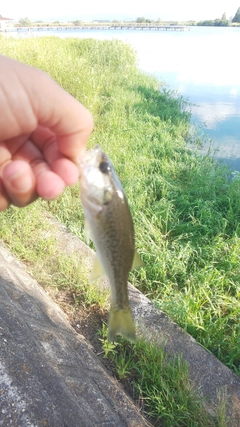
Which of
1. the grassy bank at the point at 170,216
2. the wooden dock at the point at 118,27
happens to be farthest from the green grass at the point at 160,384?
the wooden dock at the point at 118,27

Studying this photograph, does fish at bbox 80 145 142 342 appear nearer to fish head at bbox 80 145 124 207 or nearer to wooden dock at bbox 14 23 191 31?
fish head at bbox 80 145 124 207

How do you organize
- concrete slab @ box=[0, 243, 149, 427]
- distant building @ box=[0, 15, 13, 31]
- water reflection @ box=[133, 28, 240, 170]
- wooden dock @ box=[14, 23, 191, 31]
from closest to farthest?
concrete slab @ box=[0, 243, 149, 427] → water reflection @ box=[133, 28, 240, 170] → distant building @ box=[0, 15, 13, 31] → wooden dock @ box=[14, 23, 191, 31]

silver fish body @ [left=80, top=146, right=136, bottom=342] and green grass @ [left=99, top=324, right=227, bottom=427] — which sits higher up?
silver fish body @ [left=80, top=146, right=136, bottom=342]

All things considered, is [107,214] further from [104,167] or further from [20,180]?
[20,180]

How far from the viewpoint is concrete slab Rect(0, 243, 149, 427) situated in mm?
1891

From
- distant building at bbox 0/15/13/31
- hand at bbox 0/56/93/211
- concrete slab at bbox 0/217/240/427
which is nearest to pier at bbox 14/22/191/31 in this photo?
distant building at bbox 0/15/13/31

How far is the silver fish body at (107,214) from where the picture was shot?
1.43 metres

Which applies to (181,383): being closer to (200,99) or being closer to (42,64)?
(42,64)

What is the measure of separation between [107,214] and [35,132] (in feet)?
2.17

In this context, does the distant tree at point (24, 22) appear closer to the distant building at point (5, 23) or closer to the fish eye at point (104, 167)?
the distant building at point (5, 23)

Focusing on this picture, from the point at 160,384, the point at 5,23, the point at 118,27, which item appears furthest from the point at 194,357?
the point at 118,27

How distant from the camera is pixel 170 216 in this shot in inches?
186

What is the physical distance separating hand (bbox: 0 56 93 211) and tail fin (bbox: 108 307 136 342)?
0.66 meters

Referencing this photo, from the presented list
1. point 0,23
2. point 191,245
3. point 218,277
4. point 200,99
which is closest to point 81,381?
point 218,277
